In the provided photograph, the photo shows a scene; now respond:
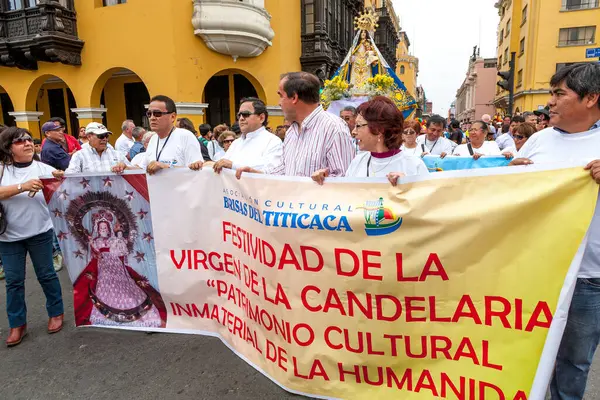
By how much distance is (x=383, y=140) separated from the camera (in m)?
2.59

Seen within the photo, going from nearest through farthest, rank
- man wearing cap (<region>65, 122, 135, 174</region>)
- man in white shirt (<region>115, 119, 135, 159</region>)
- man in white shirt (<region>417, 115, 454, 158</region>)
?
man wearing cap (<region>65, 122, 135, 174</region>) < man in white shirt (<region>417, 115, 454, 158</region>) < man in white shirt (<region>115, 119, 135, 159</region>)

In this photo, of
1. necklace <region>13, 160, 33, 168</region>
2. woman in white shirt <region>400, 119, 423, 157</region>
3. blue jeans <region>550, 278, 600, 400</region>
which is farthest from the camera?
woman in white shirt <region>400, 119, 423, 157</region>

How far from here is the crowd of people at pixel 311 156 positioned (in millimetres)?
2100

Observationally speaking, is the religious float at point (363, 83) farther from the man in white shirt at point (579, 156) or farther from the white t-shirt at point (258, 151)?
the man in white shirt at point (579, 156)

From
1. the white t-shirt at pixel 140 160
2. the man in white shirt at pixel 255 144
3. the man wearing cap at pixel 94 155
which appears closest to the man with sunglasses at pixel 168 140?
the white t-shirt at pixel 140 160

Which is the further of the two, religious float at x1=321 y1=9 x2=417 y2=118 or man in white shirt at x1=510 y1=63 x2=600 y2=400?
religious float at x1=321 y1=9 x2=417 y2=118

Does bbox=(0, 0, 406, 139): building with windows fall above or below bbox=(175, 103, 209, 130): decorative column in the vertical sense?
above

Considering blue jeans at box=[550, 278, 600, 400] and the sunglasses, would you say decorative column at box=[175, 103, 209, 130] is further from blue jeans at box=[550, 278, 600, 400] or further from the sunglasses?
blue jeans at box=[550, 278, 600, 400]

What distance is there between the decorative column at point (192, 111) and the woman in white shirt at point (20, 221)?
29.6 ft

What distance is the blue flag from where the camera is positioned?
16.7ft

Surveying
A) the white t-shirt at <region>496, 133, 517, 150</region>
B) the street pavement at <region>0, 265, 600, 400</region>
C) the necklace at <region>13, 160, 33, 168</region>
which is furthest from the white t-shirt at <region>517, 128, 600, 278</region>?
the white t-shirt at <region>496, 133, 517, 150</region>

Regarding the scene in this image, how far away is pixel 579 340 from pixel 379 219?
122cm

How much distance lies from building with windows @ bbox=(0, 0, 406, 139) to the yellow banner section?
1083 centimetres

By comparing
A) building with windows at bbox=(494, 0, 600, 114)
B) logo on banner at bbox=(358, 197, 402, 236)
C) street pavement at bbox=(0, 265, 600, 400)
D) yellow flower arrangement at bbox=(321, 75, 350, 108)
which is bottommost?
street pavement at bbox=(0, 265, 600, 400)
